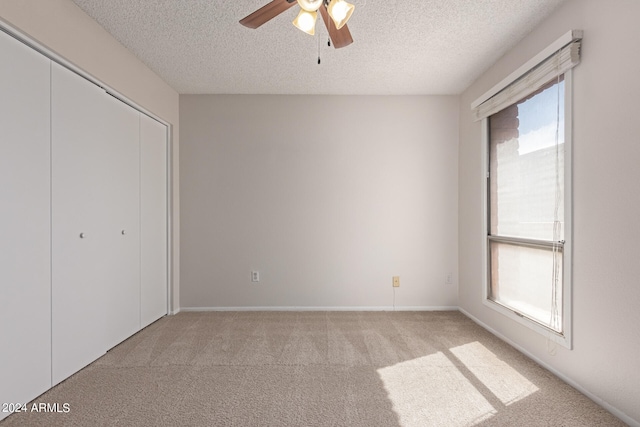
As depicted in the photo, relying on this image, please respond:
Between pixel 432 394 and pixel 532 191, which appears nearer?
pixel 432 394

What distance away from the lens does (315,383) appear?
2455 mm

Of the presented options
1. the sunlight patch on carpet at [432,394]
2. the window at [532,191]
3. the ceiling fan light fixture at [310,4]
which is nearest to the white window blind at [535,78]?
the window at [532,191]

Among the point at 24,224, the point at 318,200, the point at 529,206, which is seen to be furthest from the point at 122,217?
the point at 529,206

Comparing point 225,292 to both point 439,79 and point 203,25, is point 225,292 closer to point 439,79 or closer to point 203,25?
point 203,25

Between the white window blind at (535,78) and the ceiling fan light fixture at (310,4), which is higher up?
the ceiling fan light fixture at (310,4)

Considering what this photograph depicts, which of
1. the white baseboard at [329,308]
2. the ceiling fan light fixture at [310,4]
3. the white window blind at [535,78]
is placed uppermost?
the ceiling fan light fixture at [310,4]

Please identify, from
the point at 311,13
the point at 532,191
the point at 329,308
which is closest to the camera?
the point at 311,13

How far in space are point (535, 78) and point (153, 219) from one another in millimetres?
3559

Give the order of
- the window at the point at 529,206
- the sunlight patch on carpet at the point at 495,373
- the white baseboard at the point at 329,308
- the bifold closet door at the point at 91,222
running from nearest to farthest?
the sunlight patch on carpet at the point at 495,373
the bifold closet door at the point at 91,222
the window at the point at 529,206
the white baseboard at the point at 329,308

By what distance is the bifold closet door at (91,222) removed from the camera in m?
2.44

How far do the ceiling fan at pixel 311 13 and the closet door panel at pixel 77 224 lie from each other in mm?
1391

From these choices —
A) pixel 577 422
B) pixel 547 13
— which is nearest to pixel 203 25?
pixel 547 13

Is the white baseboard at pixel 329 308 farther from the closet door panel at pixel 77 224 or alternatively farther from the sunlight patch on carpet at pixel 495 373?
the closet door panel at pixel 77 224

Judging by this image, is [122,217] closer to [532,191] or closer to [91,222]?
[91,222]
